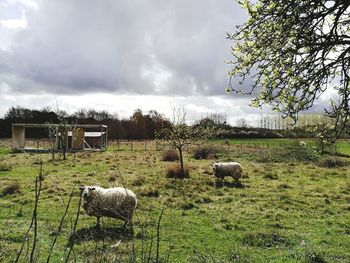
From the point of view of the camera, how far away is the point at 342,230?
1185 cm

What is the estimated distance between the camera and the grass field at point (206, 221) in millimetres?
8969

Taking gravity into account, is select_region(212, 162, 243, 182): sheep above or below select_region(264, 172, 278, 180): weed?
above

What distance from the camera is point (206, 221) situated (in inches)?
494

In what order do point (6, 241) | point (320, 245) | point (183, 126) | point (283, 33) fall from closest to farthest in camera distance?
point (283, 33), point (6, 241), point (320, 245), point (183, 126)


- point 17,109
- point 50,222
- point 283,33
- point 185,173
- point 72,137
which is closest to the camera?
point 283,33

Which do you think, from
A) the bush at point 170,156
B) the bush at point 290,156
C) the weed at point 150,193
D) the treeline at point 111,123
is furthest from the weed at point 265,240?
the treeline at point 111,123

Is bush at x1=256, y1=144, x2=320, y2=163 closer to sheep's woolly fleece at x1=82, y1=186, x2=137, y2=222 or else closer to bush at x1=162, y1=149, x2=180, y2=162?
bush at x1=162, y1=149, x2=180, y2=162

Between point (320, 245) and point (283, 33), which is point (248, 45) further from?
point (320, 245)

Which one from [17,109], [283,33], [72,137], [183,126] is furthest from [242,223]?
[17,109]

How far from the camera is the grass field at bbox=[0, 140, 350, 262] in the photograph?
353 inches

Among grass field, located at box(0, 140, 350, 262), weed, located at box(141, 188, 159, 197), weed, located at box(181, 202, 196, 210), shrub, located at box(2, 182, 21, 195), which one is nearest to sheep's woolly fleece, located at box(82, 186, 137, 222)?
grass field, located at box(0, 140, 350, 262)

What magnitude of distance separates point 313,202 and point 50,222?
11088 millimetres

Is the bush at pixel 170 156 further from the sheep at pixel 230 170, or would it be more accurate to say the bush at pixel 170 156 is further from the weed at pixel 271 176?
the sheep at pixel 230 170

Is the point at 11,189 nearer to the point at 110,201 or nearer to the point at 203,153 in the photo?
the point at 110,201
